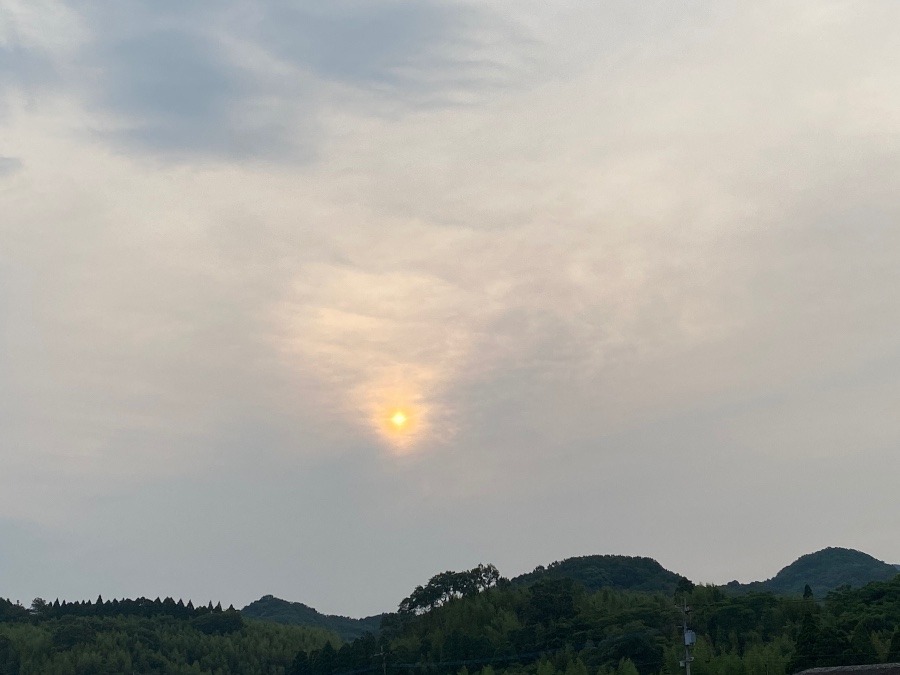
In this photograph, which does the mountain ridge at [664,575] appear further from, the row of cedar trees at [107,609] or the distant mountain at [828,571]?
the row of cedar trees at [107,609]

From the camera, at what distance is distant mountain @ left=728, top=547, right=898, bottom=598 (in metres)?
164

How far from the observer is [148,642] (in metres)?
112

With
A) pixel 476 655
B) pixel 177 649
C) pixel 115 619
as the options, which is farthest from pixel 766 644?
pixel 115 619

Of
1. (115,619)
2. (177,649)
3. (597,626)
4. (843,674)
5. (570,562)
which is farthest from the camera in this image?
(570,562)

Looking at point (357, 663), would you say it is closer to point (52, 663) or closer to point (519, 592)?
point (519, 592)

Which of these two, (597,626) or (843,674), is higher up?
(597,626)

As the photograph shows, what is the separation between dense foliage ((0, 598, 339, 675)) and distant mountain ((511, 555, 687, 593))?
3453cm

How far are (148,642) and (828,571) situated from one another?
373 ft

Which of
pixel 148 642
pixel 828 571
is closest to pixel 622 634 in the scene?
pixel 148 642

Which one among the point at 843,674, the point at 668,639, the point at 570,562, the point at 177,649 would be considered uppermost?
the point at 570,562


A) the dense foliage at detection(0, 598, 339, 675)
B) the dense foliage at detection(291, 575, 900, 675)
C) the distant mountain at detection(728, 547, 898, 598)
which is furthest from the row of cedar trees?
the distant mountain at detection(728, 547, 898, 598)

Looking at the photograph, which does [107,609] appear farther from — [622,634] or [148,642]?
[622,634]

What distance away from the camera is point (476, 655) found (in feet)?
263

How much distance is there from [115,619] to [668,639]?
74402mm
